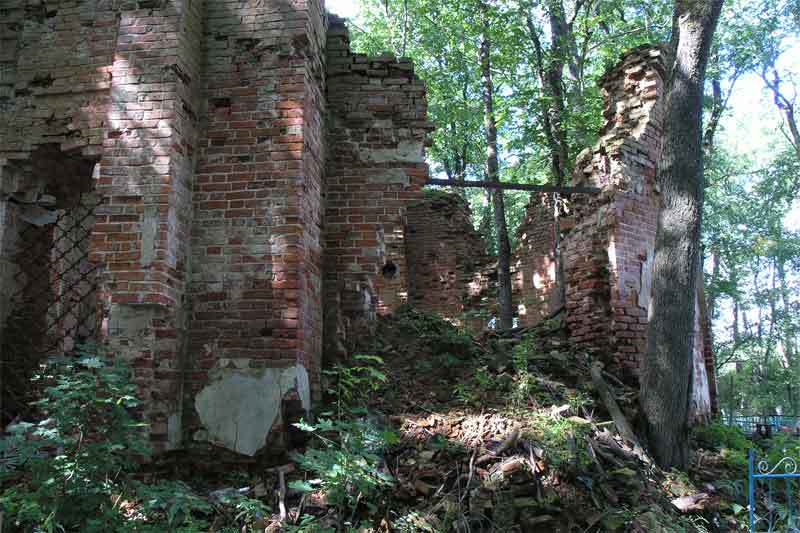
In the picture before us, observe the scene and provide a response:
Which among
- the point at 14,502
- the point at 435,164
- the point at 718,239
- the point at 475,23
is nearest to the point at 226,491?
the point at 14,502

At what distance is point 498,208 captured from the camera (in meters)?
13.1

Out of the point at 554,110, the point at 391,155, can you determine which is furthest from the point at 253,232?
the point at 554,110

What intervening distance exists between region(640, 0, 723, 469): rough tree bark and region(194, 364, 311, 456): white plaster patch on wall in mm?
3626

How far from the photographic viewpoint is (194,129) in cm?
507

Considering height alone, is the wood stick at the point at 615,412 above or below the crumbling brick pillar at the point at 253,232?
below

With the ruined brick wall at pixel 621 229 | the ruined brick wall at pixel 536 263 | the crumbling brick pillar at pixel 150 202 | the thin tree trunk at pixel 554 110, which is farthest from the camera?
the ruined brick wall at pixel 536 263

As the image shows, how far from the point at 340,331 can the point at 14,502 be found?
2.90 m

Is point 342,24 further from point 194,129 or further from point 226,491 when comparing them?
point 226,491

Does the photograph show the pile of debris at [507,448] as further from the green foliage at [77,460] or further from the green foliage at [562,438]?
the green foliage at [77,460]

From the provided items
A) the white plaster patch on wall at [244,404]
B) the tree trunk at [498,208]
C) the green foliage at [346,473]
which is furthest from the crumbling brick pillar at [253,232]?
the tree trunk at [498,208]

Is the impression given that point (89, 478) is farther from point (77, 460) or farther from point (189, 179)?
point (189, 179)

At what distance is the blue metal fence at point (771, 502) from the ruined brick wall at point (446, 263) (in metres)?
8.52

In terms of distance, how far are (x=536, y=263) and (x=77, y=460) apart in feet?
35.1

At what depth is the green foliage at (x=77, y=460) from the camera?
347cm
